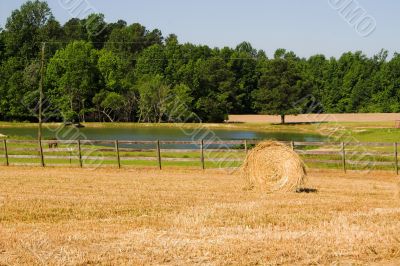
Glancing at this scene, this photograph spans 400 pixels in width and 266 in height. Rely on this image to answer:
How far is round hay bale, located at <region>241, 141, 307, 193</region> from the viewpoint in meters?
17.2

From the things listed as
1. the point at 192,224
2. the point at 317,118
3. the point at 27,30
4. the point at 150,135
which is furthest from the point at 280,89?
the point at 192,224

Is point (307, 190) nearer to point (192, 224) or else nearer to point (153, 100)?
point (192, 224)

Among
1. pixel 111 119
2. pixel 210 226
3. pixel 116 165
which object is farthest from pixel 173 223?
pixel 111 119

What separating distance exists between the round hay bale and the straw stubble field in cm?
54

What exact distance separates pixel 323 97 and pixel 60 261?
109 metres

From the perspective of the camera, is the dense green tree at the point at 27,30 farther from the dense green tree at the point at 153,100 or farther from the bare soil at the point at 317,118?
the bare soil at the point at 317,118

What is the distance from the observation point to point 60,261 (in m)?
8.48

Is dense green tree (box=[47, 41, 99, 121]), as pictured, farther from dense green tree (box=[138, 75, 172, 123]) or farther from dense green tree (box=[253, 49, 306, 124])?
dense green tree (box=[253, 49, 306, 124])

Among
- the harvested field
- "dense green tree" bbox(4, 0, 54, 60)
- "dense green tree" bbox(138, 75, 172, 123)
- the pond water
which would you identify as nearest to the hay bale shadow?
the pond water

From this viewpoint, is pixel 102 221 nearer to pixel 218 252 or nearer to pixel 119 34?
pixel 218 252

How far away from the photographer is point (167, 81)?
339 feet

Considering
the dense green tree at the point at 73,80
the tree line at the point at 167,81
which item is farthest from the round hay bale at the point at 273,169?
the dense green tree at the point at 73,80

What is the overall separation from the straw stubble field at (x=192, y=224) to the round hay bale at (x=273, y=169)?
0.54 meters

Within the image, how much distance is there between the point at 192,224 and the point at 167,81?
92.5 m
